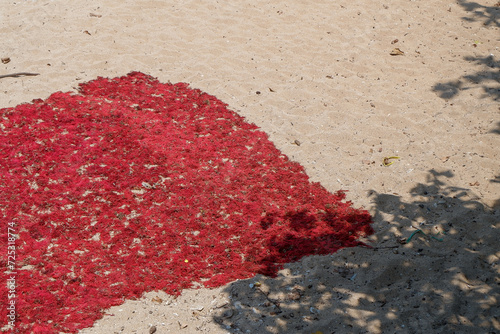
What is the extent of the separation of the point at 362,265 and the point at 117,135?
10.9ft

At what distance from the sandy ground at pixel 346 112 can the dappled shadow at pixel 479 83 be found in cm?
3

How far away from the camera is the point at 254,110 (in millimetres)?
6238

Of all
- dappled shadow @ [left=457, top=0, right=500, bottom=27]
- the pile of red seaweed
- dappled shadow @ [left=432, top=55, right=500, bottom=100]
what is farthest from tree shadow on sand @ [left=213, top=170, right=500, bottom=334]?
dappled shadow @ [left=457, top=0, right=500, bottom=27]

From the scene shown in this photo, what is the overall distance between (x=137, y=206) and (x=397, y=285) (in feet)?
8.71

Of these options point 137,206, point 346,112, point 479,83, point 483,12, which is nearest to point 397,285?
point 137,206

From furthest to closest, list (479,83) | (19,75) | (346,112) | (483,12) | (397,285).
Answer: (483,12) → (19,75) → (479,83) → (346,112) → (397,285)

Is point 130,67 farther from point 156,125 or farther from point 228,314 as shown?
point 228,314

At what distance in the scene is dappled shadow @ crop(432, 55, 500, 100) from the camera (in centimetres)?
616

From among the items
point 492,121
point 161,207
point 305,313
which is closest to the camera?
point 305,313

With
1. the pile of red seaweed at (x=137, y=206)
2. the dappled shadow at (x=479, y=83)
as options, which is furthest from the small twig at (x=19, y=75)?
the dappled shadow at (x=479, y=83)

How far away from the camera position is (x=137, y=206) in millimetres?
4531

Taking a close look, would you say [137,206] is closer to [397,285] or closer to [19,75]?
[397,285]

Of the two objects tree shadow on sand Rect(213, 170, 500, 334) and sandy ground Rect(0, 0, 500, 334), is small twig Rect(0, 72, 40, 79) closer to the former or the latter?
sandy ground Rect(0, 0, 500, 334)

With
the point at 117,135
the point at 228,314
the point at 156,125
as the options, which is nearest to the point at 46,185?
the point at 117,135
